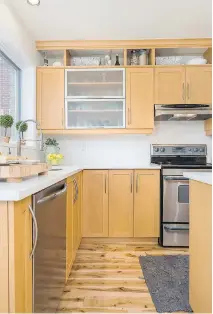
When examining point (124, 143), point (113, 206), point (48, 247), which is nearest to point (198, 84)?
point (124, 143)

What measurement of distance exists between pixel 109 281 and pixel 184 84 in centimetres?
248

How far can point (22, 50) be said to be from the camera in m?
2.84

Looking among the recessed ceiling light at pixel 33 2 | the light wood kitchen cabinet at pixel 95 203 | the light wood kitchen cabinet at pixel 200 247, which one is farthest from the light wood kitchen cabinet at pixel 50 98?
the light wood kitchen cabinet at pixel 200 247

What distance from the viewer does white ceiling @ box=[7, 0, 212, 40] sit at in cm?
246

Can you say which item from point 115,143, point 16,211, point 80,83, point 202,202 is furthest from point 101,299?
point 80,83

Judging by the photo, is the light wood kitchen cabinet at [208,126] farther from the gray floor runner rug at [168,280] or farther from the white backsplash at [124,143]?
the gray floor runner rug at [168,280]

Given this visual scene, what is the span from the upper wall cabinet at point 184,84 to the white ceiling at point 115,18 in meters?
0.40

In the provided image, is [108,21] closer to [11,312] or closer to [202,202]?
[202,202]

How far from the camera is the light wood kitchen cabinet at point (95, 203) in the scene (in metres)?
3.09

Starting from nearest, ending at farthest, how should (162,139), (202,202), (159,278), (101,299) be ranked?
(202,202), (101,299), (159,278), (162,139)

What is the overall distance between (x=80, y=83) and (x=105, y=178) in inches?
51.3

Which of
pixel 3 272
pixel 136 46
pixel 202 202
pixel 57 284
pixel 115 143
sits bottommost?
pixel 57 284

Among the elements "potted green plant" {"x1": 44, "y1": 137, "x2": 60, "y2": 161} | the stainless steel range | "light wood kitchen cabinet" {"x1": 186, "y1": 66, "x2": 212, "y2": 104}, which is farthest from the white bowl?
"potted green plant" {"x1": 44, "y1": 137, "x2": 60, "y2": 161}

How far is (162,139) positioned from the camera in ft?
11.8
